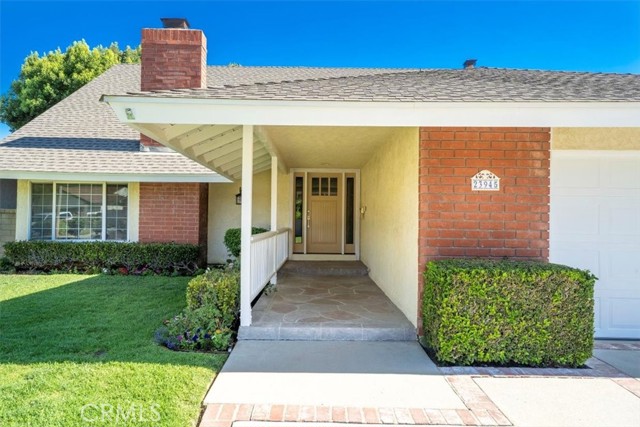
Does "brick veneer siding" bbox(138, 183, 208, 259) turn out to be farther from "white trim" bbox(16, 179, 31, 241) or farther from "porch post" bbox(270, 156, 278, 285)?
"porch post" bbox(270, 156, 278, 285)

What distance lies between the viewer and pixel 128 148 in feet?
33.6

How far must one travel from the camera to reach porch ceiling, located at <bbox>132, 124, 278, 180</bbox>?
14.8 ft

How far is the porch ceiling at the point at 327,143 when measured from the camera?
5.53 m

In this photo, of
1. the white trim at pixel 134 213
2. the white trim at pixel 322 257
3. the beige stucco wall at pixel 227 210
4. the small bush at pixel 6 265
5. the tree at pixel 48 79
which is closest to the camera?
the small bush at pixel 6 265

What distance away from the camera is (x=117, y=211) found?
9664 millimetres

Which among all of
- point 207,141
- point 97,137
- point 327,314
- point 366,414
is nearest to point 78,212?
point 97,137

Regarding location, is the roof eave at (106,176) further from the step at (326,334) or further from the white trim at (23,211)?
the step at (326,334)

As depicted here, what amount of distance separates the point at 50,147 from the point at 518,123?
1136 cm

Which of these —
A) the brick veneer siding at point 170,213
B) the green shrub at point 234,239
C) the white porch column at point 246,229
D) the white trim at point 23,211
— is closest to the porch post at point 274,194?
the green shrub at point 234,239

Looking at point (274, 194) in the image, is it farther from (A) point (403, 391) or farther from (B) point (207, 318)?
(A) point (403, 391)

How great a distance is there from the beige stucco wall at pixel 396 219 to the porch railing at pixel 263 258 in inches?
81.5

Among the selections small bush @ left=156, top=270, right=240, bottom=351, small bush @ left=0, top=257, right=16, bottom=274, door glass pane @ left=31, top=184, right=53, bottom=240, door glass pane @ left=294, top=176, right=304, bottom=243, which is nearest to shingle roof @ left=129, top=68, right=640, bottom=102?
small bush @ left=156, top=270, right=240, bottom=351

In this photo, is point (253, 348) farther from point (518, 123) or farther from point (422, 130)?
point (518, 123)

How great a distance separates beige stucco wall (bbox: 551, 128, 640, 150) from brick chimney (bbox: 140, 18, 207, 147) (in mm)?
8510
